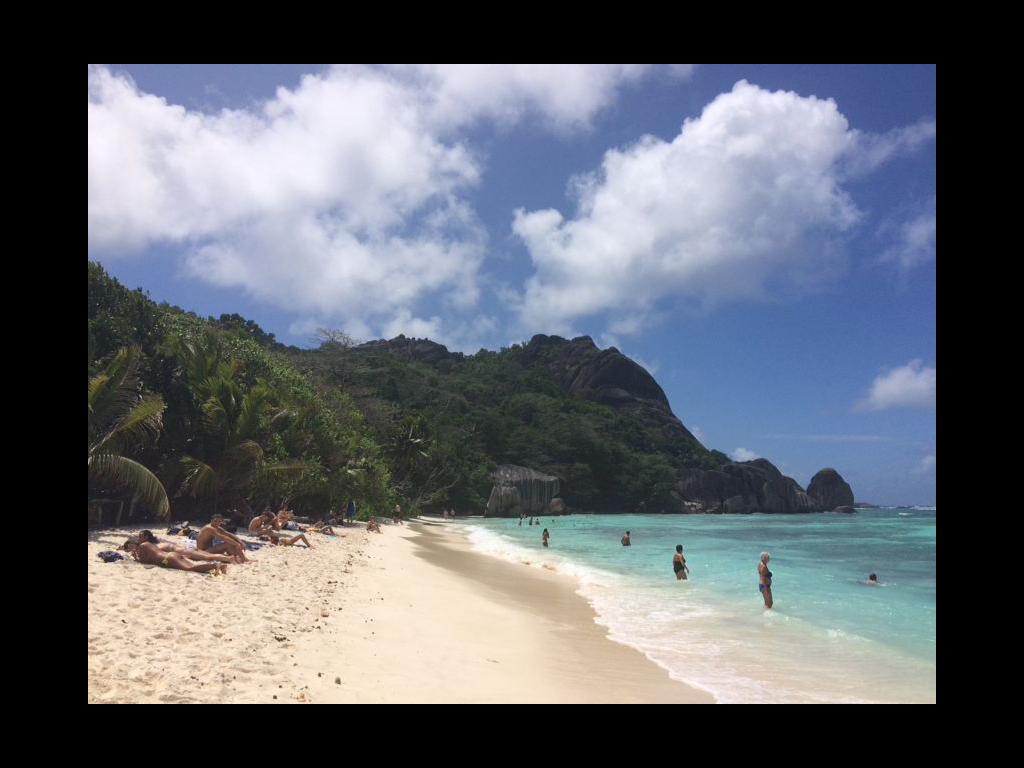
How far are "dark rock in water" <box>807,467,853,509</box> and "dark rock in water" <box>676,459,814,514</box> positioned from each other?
41.9 feet

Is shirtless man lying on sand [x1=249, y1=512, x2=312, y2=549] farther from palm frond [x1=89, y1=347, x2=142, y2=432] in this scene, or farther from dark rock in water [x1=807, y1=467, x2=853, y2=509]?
dark rock in water [x1=807, y1=467, x2=853, y2=509]

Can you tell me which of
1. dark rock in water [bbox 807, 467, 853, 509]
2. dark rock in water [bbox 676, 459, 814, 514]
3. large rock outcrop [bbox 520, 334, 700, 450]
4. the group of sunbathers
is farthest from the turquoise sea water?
dark rock in water [bbox 807, 467, 853, 509]

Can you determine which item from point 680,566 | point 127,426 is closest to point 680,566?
point 680,566

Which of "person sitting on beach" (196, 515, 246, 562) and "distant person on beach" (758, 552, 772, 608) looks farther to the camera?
"distant person on beach" (758, 552, 772, 608)

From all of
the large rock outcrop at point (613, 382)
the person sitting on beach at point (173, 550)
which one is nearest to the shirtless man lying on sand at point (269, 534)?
the person sitting on beach at point (173, 550)

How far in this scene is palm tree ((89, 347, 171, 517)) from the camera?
34.7 feet

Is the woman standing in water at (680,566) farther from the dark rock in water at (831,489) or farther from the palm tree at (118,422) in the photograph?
the dark rock in water at (831,489)

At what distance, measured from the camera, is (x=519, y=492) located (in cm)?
5591
